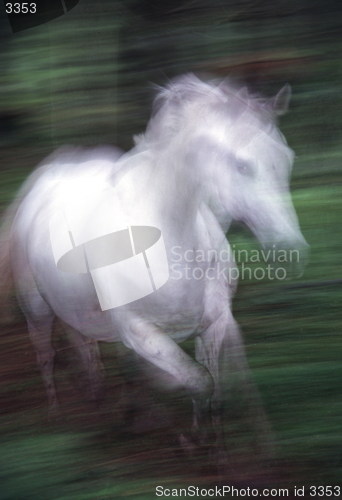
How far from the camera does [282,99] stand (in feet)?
8.71

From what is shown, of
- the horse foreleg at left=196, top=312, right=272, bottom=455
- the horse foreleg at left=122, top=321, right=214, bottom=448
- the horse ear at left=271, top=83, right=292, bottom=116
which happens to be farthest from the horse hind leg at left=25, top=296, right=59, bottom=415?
the horse ear at left=271, top=83, right=292, bottom=116

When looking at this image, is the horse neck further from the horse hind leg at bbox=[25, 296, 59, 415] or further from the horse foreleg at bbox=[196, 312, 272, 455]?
the horse hind leg at bbox=[25, 296, 59, 415]

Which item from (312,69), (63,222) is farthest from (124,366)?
(312,69)

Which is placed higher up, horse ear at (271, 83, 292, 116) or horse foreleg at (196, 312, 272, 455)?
horse ear at (271, 83, 292, 116)

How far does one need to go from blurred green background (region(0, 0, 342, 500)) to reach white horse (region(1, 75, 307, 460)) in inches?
2.3

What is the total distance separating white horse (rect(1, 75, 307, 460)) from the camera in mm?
2686

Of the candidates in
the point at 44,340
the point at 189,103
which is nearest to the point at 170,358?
the point at 44,340

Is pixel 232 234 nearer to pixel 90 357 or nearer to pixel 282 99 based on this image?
pixel 282 99

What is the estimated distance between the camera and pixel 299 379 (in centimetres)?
279

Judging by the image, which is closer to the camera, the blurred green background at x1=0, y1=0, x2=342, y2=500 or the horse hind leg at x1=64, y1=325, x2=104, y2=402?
the blurred green background at x1=0, y1=0, x2=342, y2=500

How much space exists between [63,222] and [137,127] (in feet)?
1.34

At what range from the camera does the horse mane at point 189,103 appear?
8.73 feet

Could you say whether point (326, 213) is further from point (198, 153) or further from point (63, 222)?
point (63, 222)

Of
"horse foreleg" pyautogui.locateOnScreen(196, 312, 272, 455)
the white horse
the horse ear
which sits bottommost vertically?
"horse foreleg" pyautogui.locateOnScreen(196, 312, 272, 455)
